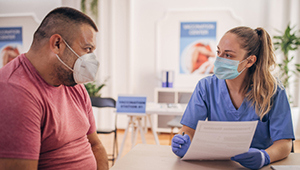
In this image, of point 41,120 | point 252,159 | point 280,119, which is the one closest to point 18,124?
point 41,120

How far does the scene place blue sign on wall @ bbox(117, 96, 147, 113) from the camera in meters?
2.71

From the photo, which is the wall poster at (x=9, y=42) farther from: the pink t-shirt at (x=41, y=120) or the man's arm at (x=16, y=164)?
the man's arm at (x=16, y=164)

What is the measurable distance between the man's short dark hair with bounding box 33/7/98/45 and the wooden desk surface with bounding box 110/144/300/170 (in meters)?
0.58

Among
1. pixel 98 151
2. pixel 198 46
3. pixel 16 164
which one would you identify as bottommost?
pixel 98 151

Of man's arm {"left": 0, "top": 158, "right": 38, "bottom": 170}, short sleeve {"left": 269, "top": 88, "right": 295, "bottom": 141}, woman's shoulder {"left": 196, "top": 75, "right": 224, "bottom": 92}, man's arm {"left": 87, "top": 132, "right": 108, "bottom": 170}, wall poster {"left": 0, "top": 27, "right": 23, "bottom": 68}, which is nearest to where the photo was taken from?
man's arm {"left": 0, "top": 158, "right": 38, "bottom": 170}

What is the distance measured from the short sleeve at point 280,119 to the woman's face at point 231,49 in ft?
0.88

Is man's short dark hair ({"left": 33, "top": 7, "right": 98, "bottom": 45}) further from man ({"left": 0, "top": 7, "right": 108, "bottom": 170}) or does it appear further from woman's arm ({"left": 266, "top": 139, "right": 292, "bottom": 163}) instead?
woman's arm ({"left": 266, "top": 139, "right": 292, "bottom": 163})

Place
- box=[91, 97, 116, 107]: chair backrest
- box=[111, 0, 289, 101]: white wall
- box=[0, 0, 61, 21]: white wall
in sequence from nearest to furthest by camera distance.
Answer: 1. box=[91, 97, 116, 107]: chair backrest
2. box=[111, 0, 289, 101]: white wall
3. box=[0, 0, 61, 21]: white wall

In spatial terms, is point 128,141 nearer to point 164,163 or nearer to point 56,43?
point 164,163

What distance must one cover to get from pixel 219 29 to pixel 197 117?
3359 millimetres

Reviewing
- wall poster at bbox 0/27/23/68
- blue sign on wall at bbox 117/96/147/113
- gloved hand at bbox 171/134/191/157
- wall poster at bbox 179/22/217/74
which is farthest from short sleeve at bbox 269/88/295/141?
wall poster at bbox 0/27/23/68

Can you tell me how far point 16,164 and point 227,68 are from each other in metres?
1.08

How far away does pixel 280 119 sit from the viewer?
4.20 feet

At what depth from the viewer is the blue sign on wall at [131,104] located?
2.71 meters
